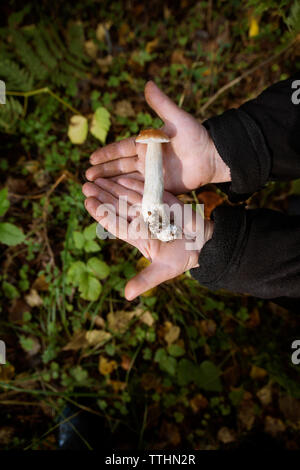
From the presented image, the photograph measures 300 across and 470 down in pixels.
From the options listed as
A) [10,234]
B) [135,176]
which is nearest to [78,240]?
[10,234]

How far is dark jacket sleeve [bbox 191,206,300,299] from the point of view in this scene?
1.85 meters

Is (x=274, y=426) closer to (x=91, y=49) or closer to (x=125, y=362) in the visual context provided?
(x=125, y=362)

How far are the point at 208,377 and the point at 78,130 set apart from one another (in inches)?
105

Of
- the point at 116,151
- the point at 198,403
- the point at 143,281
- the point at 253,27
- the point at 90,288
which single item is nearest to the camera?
the point at 143,281

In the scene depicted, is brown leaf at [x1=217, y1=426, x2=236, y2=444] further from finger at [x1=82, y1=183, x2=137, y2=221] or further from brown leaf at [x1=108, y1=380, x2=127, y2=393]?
finger at [x1=82, y1=183, x2=137, y2=221]

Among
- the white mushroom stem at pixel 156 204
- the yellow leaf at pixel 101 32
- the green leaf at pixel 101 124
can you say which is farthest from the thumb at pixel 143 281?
the yellow leaf at pixel 101 32

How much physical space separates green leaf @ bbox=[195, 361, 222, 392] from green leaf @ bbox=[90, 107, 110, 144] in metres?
2.31

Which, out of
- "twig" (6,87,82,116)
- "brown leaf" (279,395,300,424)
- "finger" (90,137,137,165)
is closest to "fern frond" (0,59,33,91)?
"twig" (6,87,82,116)

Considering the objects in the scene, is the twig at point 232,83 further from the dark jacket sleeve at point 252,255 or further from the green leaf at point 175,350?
the green leaf at point 175,350

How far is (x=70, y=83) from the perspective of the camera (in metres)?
3.12

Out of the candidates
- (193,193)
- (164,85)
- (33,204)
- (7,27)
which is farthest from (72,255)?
(7,27)

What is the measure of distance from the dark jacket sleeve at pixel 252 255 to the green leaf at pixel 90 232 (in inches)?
40.5

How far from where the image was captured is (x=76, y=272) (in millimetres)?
2518
